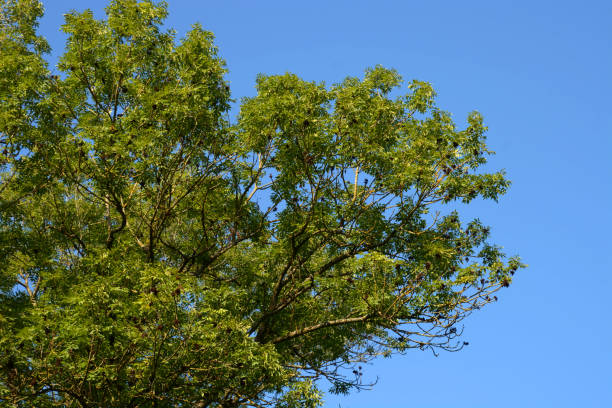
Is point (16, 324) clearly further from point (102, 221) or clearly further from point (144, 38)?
point (144, 38)

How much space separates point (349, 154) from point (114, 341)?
6.11 metres

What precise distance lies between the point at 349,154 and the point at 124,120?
17.0ft

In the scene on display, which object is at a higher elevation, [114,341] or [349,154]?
[349,154]

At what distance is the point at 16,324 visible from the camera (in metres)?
14.3

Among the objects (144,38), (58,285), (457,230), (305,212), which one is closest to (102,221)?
(58,285)

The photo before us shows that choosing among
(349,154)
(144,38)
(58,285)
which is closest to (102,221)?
(58,285)

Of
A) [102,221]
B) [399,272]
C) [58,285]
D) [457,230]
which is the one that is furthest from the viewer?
[102,221]

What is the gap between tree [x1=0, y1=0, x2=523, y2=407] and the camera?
11.5m

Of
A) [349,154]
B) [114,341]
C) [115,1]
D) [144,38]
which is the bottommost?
[114,341]

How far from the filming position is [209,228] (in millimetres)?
15516

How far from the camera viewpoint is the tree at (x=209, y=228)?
1153 cm

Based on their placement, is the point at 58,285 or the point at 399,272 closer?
the point at 399,272

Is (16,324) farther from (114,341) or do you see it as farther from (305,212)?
(305,212)

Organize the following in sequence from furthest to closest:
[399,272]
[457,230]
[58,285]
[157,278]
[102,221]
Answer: [102,221] < [58,285] < [457,230] < [399,272] < [157,278]
